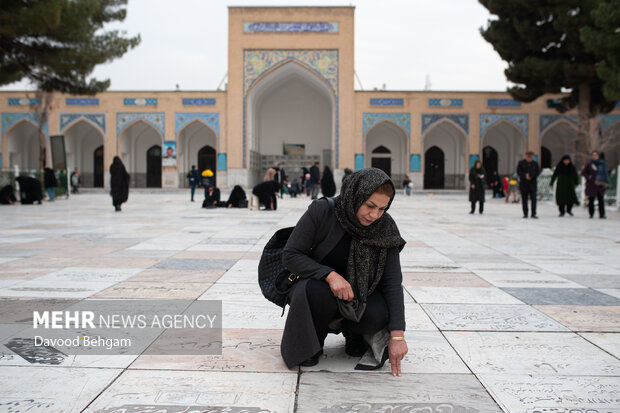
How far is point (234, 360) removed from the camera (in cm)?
207

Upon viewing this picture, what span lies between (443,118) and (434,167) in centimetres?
382

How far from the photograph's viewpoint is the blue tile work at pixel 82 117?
22906 millimetres

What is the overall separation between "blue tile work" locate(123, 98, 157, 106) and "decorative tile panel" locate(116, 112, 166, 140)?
16.1 inches

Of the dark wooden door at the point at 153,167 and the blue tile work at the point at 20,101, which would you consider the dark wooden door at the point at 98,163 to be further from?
the blue tile work at the point at 20,101

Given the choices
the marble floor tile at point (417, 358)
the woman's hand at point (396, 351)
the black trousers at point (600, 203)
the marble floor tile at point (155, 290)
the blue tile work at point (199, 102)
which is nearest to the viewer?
the woman's hand at point (396, 351)

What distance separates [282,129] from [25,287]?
920 inches

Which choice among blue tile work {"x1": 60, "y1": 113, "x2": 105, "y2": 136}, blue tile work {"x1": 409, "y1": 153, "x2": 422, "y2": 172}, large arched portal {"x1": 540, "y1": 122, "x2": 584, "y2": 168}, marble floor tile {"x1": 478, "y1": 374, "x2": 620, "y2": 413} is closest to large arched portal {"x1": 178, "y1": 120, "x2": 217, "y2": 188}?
blue tile work {"x1": 60, "y1": 113, "x2": 105, "y2": 136}

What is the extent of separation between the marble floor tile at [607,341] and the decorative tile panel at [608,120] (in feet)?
76.1

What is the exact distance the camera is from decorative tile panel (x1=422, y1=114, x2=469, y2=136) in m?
22.7

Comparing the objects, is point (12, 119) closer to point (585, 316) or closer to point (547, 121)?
point (547, 121)

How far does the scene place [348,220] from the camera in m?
1.96

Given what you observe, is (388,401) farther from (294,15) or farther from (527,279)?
(294,15)

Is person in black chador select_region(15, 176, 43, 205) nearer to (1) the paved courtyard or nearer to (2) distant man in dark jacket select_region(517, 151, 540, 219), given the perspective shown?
(1) the paved courtyard

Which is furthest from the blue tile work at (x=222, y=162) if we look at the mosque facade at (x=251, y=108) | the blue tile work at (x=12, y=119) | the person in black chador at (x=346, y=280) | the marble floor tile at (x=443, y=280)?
the person in black chador at (x=346, y=280)
